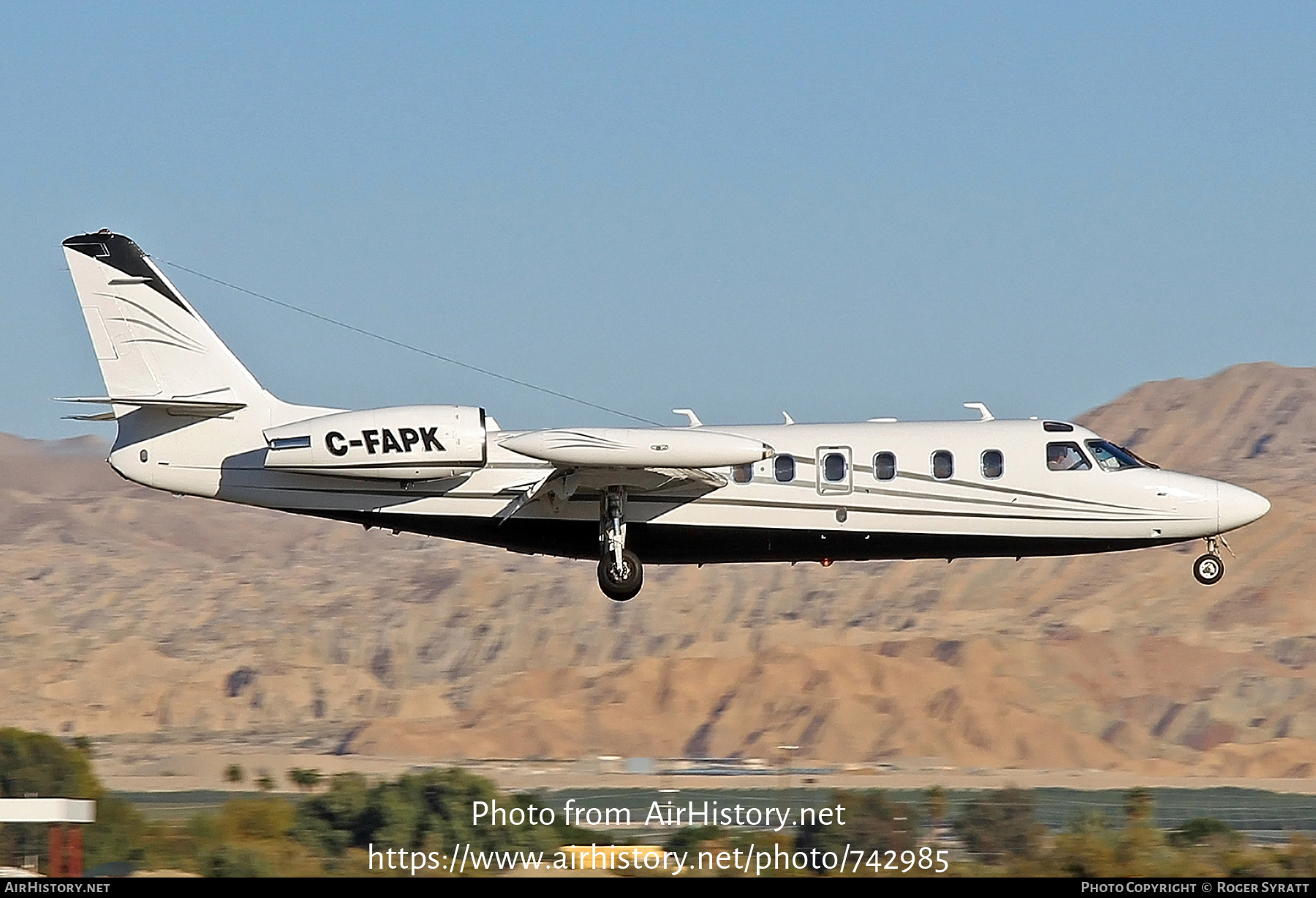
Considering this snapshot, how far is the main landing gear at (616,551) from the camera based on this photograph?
2886 centimetres

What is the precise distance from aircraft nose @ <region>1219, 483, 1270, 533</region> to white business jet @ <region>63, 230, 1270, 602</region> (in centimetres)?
3

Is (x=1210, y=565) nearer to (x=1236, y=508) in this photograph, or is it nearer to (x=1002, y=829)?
(x=1236, y=508)

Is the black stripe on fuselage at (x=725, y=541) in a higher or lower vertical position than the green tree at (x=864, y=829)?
higher

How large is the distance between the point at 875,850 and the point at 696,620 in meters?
54.9

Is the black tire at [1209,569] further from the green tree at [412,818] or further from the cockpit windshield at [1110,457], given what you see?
the green tree at [412,818]

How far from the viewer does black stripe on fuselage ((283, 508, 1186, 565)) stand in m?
28.7

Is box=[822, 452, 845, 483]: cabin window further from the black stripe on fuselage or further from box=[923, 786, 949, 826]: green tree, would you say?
box=[923, 786, 949, 826]: green tree

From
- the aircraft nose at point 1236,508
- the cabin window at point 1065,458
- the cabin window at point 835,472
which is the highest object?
the cabin window at point 1065,458

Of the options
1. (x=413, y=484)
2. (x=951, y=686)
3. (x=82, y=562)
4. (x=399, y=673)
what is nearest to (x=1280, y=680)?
(x=951, y=686)

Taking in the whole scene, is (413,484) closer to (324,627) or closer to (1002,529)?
(1002,529)

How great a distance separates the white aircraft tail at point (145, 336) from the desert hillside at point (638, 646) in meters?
36.2

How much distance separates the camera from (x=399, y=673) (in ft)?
270

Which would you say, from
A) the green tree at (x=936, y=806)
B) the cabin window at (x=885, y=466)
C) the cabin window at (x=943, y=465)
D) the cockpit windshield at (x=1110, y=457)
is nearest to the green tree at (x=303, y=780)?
the green tree at (x=936, y=806)

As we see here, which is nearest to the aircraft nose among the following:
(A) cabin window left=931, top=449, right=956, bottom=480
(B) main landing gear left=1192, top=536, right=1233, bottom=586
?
(B) main landing gear left=1192, top=536, right=1233, bottom=586
